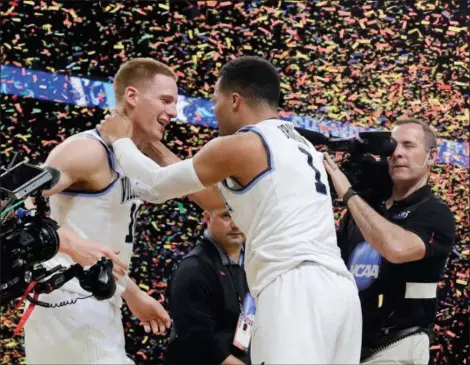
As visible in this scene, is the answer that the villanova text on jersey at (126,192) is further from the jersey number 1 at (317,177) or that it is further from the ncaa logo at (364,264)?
the ncaa logo at (364,264)

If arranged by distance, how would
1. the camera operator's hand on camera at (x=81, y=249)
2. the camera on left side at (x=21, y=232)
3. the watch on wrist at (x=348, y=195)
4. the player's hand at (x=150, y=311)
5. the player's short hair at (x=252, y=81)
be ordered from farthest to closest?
the watch on wrist at (x=348, y=195) < the player's hand at (x=150, y=311) < the player's short hair at (x=252, y=81) < the camera operator's hand on camera at (x=81, y=249) < the camera on left side at (x=21, y=232)

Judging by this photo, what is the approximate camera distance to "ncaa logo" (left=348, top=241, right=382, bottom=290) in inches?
155

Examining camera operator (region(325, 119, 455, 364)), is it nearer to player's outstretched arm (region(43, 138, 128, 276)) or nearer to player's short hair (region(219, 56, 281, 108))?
player's short hair (region(219, 56, 281, 108))

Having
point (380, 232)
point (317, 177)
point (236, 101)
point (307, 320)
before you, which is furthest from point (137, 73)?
point (307, 320)

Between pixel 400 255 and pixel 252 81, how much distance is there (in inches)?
45.9

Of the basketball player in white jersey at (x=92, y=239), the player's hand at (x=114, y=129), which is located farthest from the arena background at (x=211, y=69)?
the player's hand at (x=114, y=129)

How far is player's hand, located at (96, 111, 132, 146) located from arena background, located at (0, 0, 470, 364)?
6.89ft

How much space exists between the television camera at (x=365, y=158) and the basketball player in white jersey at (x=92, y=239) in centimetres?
89

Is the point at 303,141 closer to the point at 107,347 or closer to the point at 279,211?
the point at 279,211

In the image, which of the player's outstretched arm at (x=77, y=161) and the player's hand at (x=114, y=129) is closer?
the player's outstretched arm at (x=77, y=161)

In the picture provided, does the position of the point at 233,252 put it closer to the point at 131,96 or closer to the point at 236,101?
the point at 131,96

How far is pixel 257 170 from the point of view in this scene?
2.98 metres

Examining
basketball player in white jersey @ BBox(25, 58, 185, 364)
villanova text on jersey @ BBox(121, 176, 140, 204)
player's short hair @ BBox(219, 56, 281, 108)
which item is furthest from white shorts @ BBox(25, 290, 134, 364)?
player's short hair @ BBox(219, 56, 281, 108)

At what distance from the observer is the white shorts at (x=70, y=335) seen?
3.38 metres
